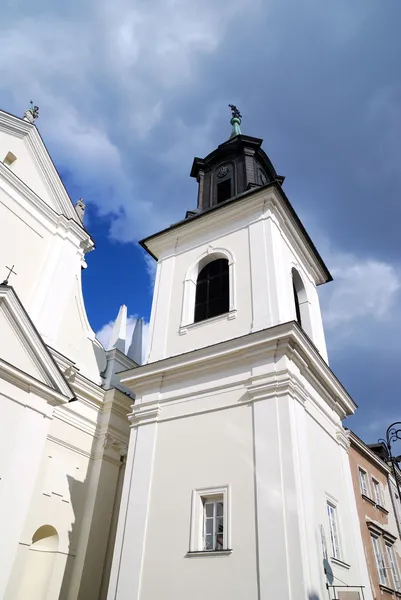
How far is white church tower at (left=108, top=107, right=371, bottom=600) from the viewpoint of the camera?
7695 mm

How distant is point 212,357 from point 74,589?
5.91m

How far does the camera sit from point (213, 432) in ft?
30.6

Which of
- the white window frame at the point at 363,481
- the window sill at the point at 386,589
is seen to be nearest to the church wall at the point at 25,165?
the white window frame at the point at 363,481

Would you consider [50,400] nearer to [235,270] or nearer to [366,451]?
[235,270]

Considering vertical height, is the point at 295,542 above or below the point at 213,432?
below

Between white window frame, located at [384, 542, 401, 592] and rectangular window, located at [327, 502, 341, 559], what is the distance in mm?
7653

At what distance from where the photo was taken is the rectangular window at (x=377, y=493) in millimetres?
16594

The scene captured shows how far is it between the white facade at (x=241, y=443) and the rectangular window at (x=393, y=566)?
658 centimetres

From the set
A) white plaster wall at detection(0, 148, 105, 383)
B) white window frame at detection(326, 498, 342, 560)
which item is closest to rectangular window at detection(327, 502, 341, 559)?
white window frame at detection(326, 498, 342, 560)

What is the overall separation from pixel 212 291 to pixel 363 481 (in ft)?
30.4

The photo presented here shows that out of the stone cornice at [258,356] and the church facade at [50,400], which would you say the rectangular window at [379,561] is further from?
the church facade at [50,400]

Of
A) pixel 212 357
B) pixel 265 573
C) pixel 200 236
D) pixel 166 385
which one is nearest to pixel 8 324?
pixel 166 385

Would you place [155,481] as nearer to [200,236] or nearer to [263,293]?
[263,293]

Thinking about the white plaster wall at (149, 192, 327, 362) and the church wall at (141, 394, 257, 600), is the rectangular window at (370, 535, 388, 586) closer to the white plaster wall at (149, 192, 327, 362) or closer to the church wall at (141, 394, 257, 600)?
the white plaster wall at (149, 192, 327, 362)
